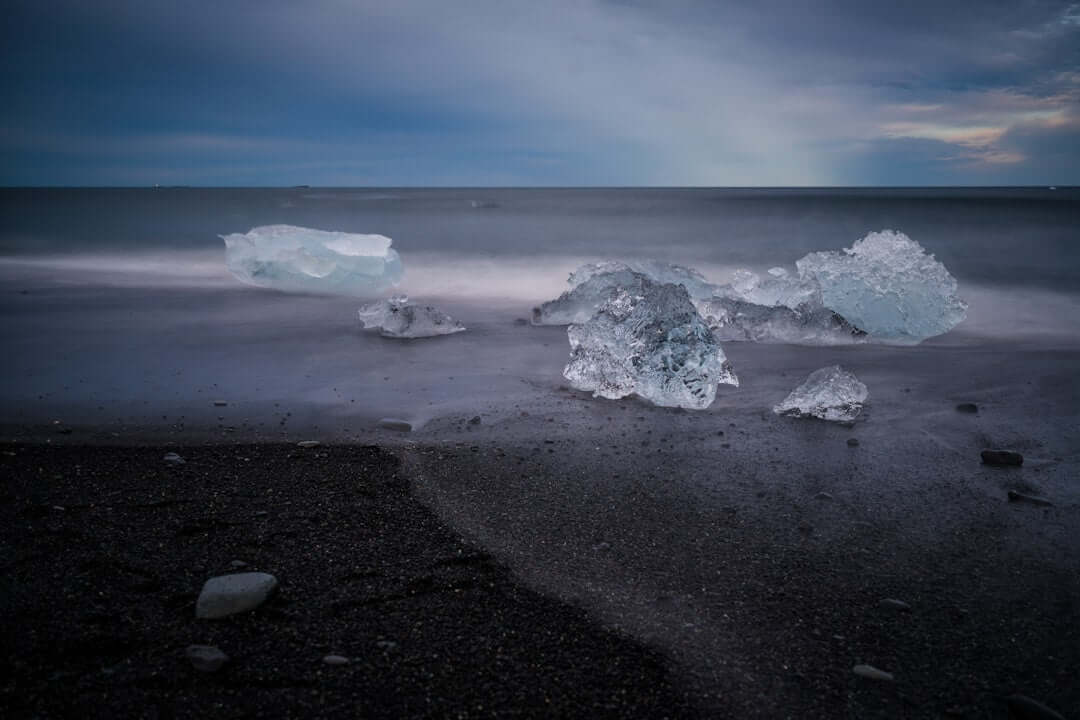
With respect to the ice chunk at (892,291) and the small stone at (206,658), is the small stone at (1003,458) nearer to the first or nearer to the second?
the ice chunk at (892,291)

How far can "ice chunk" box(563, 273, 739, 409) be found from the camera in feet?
17.0

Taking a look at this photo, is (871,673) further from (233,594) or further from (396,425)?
(396,425)

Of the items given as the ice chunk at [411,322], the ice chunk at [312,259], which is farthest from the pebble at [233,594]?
the ice chunk at [312,259]

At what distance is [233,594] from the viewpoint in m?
2.50

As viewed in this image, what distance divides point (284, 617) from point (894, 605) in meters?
2.16

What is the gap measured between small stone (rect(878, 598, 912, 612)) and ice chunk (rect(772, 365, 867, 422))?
2308mm

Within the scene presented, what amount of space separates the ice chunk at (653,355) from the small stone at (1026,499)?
196 centimetres

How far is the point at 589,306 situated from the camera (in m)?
8.21

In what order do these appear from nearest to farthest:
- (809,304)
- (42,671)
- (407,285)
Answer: (42,671) < (809,304) < (407,285)

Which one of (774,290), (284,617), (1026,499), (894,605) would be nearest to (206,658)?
(284,617)

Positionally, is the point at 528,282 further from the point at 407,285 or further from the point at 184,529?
the point at 184,529

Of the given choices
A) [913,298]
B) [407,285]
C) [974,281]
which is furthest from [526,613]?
[974,281]

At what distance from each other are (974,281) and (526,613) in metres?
13.6

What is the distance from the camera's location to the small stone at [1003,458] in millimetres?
4031
